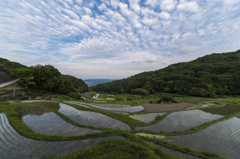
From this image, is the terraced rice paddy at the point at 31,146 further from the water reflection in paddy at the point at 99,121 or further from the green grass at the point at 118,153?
the water reflection in paddy at the point at 99,121

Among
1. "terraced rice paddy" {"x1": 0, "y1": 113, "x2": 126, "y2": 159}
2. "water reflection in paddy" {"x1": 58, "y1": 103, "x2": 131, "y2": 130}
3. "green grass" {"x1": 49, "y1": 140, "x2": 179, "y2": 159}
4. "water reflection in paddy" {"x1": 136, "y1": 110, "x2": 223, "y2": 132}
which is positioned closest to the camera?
"green grass" {"x1": 49, "y1": 140, "x2": 179, "y2": 159}

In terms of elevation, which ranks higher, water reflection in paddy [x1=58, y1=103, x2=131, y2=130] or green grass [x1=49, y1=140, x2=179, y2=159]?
green grass [x1=49, y1=140, x2=179, y2=159]

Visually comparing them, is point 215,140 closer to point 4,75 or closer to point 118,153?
point 118,153

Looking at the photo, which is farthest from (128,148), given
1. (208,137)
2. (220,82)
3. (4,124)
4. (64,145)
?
(220,82)

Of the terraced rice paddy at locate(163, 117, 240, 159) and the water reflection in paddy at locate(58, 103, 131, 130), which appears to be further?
the water reflection in paddy at locate(58, 103, 131, 130)

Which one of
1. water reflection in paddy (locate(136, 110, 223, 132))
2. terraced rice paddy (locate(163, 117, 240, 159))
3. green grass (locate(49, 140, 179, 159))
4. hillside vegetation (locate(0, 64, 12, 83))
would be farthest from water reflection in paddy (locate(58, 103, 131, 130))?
hillside vegetation (locate(0, 64, 12, 83))

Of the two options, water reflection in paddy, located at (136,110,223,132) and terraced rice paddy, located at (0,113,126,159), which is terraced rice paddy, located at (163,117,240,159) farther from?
terraced rice paddy, located at (0,113,126,159)
